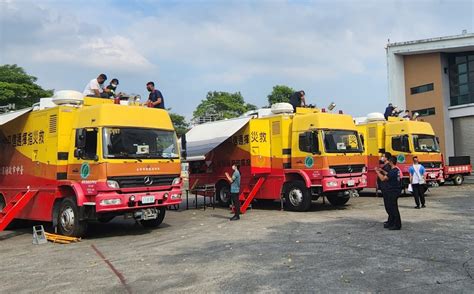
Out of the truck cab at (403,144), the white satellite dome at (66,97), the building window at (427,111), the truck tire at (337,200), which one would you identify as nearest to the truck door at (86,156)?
the white satellite dome at (66,97)

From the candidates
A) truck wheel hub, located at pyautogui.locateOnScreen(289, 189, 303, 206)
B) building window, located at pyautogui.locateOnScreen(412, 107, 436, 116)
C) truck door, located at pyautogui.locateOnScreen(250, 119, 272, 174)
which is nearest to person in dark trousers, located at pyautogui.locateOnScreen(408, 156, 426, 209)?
truck wheel hub, located at pyautogui.locateOnScreen(289, 189, 303, 206)

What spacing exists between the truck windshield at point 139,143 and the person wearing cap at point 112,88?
227 cm

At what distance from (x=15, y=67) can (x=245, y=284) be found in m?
33.3

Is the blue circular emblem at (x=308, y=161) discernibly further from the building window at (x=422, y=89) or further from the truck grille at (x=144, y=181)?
the building window at (x=422, y=89)

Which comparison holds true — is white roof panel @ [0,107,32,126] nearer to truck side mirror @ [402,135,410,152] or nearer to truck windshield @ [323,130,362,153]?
truck windshield @ [323,130,362,153]

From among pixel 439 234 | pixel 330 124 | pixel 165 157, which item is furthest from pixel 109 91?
pixel 439 234

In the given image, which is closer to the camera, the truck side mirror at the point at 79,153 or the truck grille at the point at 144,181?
the truck grille at the point at 144,181

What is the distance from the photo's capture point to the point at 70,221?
997cm

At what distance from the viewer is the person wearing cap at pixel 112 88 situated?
11.8 meters

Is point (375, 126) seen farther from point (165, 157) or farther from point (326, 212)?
point (165, 157)

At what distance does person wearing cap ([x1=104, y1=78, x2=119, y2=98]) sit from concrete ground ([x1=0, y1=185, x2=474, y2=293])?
3.70 meters

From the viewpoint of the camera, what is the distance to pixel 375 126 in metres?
18.1

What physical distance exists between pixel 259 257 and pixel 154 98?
6.10 metres

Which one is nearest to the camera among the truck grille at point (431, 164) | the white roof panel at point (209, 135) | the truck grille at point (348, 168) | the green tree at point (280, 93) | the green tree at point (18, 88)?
the truck grille at point (348, 168)
